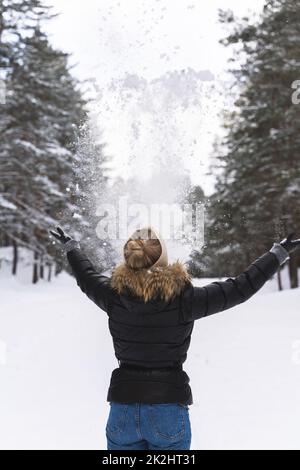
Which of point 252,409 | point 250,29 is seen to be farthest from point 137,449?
point 250,29

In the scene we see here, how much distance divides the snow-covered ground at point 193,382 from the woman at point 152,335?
2.88 metres

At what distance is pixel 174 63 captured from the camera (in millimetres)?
25406

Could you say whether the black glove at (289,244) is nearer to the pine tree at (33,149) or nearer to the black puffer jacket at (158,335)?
the black puffer jacket at (158,335)

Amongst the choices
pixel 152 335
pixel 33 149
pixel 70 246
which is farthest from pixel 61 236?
pixel 33 149

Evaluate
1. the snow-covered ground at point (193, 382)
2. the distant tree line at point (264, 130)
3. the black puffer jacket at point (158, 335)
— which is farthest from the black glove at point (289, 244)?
the distant tree line at point (264, 130)

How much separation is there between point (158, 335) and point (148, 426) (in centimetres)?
42

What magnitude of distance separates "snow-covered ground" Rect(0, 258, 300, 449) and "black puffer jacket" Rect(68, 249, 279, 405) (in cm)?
293

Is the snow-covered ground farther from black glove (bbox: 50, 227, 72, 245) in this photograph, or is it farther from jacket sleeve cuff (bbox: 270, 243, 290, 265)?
jacket sleeve cuff (bbox: 270, 243, 290, 265)

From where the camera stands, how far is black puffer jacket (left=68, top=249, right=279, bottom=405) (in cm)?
283

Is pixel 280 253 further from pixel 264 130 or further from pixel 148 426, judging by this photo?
pixel 264 130

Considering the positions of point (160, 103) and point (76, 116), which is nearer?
point (160, 103)

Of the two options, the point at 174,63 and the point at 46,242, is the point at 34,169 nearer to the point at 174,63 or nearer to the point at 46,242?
the point at 46,242

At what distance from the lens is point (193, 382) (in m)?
8.15

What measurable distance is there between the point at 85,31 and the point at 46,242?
11486 millimetres
